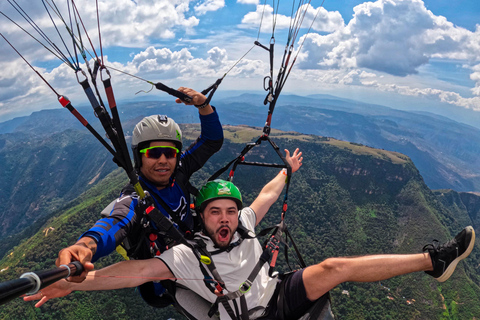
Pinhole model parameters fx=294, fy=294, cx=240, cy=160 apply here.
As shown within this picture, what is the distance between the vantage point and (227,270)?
353cm

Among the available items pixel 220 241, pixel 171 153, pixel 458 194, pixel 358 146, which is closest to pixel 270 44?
pixel 171 153

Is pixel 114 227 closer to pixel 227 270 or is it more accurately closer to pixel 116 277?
pixel 116 277

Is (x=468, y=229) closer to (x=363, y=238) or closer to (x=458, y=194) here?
(x=363, y=238)

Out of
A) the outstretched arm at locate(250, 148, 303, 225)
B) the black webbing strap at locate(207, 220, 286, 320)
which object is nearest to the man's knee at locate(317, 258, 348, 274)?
the black webbing strap at locate(207, 220, 286, 320)

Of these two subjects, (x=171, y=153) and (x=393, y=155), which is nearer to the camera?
(x=171, y=153)

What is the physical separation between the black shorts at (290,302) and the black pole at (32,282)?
2433mm

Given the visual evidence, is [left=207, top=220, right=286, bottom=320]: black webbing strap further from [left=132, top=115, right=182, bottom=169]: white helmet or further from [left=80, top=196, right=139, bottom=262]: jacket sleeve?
[left=132, top=115, right=182, bottom=169]: white helmet

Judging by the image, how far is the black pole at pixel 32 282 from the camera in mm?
1480

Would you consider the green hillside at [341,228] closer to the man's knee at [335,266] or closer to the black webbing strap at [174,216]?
the black webbing strap at [174,216]

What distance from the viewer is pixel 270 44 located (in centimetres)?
585

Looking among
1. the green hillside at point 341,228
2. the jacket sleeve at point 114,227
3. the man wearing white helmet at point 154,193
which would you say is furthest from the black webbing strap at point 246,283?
the green hillside at point 341,228

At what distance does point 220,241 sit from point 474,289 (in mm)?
101902

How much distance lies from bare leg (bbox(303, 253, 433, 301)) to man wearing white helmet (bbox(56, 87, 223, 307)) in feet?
5.80

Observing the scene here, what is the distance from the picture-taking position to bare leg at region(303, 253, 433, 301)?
3.32 meters
